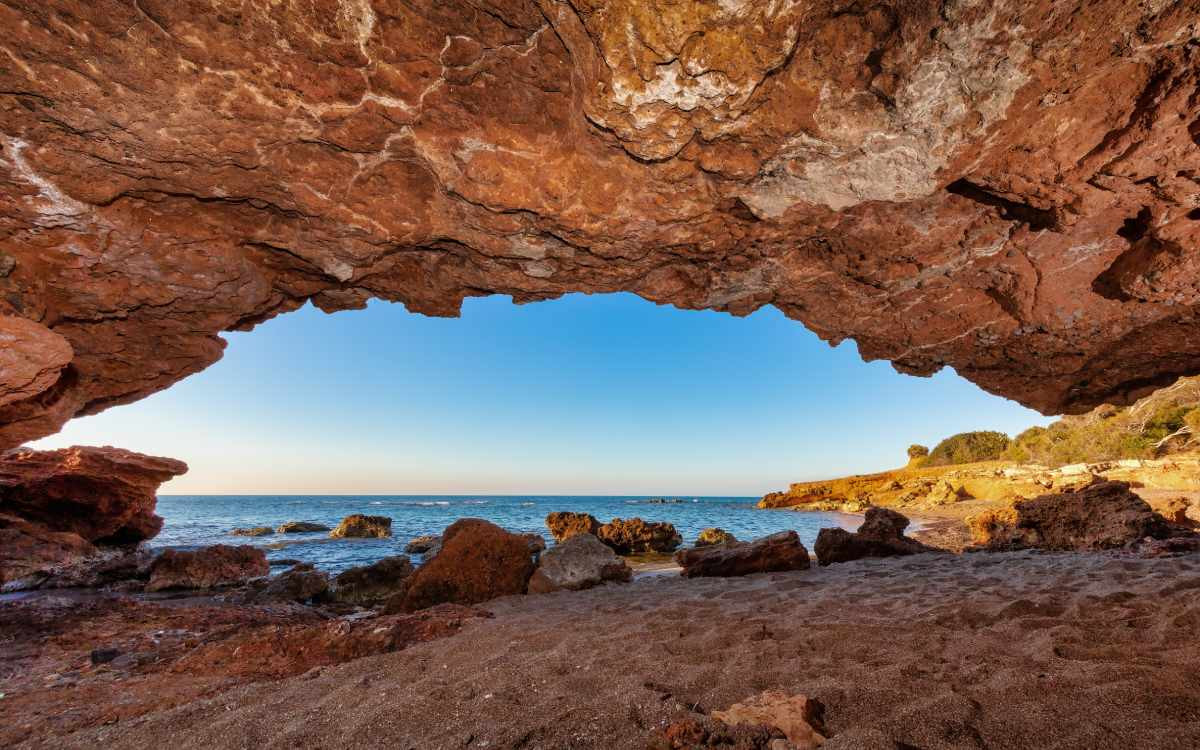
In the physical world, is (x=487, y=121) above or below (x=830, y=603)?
above

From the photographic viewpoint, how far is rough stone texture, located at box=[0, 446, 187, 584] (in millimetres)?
12875

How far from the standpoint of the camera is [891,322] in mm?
7000

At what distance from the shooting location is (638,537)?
17.1 metres

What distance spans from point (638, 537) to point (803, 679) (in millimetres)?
14770

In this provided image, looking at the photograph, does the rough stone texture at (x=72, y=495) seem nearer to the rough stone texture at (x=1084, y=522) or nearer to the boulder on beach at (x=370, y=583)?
the boulder on beach at (x=370, y=583)

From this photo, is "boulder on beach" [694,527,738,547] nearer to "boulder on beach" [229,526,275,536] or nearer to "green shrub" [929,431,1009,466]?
"boulder on beach" [229,526,275,536]

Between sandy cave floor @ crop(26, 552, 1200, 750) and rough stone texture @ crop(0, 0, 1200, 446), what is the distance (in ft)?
12.2

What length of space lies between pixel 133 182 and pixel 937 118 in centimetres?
708

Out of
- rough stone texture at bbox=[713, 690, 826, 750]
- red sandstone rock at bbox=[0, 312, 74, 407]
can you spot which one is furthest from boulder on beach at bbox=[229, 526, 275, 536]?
rough stone texture at bbox=[713, 690, 826, 750]

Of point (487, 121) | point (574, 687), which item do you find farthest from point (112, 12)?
point (574, 687)

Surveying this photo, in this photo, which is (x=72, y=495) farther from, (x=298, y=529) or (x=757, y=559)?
(x=757, y=559)

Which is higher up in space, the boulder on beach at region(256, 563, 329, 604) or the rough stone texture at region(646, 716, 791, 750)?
the rough stone texture at region(646, 716, 791, 750)

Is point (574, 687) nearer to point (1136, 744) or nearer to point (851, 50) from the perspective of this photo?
point (1136, 744)

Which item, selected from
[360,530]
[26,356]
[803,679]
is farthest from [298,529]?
[803,679]
